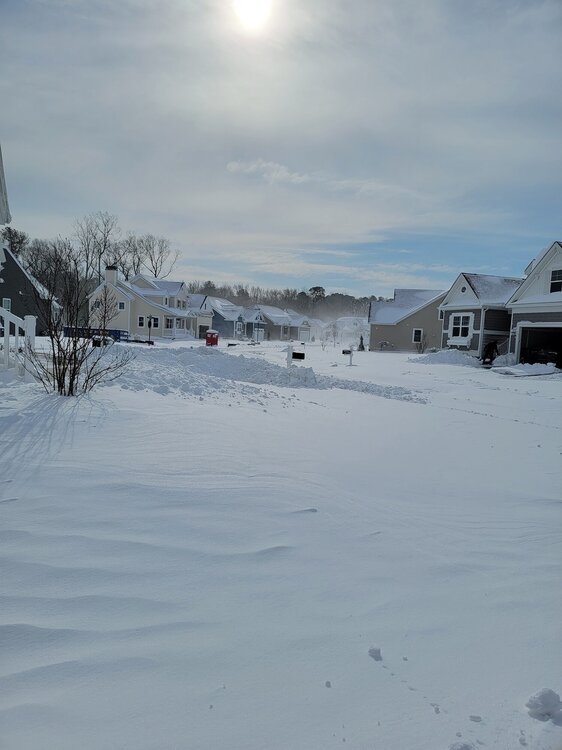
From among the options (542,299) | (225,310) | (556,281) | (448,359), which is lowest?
(448,359)

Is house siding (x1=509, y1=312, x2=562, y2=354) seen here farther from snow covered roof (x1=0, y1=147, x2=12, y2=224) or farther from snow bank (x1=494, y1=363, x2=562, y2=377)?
snow covered roof (x1=0, y1=147, x2=12, y2=224)

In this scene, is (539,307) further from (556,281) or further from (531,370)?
(531,370)

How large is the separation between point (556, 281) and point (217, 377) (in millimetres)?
23445

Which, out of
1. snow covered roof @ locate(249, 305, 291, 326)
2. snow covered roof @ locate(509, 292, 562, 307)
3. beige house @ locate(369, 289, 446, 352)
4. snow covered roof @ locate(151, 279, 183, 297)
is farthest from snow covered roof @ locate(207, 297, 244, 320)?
snow covered roof @ locate(509, 292, 562, 307)

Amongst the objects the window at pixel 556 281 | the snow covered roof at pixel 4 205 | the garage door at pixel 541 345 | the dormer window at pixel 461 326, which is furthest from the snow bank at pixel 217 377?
the dormer window at pixel 461 326

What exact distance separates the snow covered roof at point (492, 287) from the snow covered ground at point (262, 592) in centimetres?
3074

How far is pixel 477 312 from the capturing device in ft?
114

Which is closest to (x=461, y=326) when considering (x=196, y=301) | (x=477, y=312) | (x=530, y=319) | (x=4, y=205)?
(x=477, y=312)

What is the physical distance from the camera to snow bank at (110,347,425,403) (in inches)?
383

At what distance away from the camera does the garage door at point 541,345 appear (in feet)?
92.9

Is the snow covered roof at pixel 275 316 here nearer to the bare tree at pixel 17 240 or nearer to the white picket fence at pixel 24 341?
the bare tree at pixel 17 240

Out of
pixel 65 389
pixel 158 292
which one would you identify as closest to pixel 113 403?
pixel 65 389

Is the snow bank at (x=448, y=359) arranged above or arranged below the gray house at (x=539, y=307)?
below

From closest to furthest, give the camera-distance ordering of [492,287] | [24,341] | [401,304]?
[24,341] → [492,287] → [401,304]
